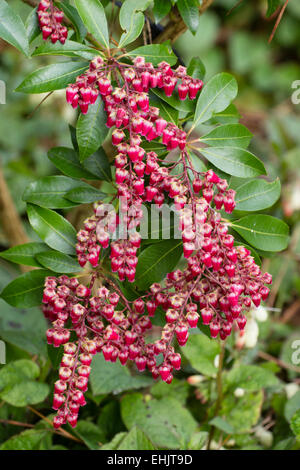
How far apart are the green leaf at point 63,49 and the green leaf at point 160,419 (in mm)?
877

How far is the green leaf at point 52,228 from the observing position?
3.21 feet

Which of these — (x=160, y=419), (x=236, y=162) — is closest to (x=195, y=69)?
(x=236, y=162)

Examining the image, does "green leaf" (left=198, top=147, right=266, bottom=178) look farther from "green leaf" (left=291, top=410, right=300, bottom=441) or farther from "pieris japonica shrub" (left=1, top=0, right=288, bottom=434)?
"green leaf" (left=291, top=410, right=300, bottom=441)

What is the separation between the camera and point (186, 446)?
125 cm

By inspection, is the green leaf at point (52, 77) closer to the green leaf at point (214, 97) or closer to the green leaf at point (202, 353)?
the green leaf at point (214, 97)

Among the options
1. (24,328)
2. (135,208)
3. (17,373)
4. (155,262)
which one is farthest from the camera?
(24,328)

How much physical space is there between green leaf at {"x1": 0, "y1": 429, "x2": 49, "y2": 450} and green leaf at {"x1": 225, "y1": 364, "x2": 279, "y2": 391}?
497 millimetres

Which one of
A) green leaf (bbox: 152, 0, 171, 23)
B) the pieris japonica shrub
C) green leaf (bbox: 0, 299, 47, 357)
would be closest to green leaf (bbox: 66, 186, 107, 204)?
the pieris japonica shrub

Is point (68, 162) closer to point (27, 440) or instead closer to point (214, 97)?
point (214, 97)

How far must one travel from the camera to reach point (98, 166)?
1.04 metres

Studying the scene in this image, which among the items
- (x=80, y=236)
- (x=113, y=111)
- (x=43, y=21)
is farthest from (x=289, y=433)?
(x=43, y=21)

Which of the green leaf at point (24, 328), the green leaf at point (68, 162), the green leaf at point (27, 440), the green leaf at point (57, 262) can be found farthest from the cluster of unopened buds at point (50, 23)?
the green leaf at point (27, 440)

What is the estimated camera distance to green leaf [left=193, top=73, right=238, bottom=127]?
954mm

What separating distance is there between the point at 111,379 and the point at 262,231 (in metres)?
0.58
